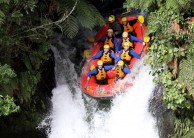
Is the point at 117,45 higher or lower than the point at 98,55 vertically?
higher

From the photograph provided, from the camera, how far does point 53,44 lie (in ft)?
29.3

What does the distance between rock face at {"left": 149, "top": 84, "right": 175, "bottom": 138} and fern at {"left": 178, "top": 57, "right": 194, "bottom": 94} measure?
0.69m

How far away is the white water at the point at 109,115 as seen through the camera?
7258 mm

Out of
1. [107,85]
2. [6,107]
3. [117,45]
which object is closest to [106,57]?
[117,45]

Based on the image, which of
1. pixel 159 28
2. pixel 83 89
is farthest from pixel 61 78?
pixel 159 28

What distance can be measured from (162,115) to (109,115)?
3.99ft

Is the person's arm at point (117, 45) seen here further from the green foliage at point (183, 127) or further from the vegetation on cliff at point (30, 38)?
the green foliage at point (183, 127)

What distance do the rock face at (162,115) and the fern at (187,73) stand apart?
2.27ft

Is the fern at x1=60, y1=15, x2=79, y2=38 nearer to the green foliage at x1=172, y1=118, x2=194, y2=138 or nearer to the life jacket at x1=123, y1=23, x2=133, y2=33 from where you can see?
the life jacket at x1=123, y1=23, x2=133, y2=33

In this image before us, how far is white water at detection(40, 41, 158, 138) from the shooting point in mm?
7258

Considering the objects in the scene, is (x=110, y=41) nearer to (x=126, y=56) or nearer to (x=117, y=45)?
(x=117, y=45)

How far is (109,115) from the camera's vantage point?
25.2 ft

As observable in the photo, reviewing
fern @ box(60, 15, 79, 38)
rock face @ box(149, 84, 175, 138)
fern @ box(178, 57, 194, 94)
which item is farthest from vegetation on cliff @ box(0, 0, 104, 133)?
fern @ box(178, 57, 194, 94)

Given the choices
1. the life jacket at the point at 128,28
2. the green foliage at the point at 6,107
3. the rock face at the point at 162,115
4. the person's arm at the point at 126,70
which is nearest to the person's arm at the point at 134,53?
the person's arm at the point at 126,70
